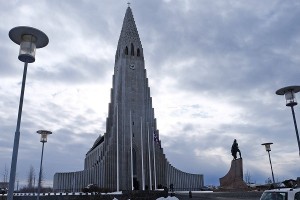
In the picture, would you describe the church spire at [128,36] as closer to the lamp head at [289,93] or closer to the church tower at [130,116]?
the church tower at [130,116]

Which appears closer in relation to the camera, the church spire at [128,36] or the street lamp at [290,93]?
the street lamp at [290,93]

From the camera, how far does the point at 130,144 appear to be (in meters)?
59.9

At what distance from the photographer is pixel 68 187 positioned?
216 feet

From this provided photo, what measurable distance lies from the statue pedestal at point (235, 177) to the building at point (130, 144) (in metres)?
16.0

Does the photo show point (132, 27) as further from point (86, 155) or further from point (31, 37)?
point (31, 37)

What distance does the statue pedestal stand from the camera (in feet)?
145

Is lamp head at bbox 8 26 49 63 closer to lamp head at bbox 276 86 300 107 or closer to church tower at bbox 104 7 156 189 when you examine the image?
lamp head at bbox 276 86 300 107

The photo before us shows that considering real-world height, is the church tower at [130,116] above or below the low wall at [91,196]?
→ above

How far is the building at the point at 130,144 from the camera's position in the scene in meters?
57.6

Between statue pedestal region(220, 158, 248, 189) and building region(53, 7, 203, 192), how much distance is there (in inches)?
629

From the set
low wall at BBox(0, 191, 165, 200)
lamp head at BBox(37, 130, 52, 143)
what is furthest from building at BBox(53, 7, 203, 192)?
lamp head at BBox(37, 130, 52, 143)

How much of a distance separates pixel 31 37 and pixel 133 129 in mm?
50397

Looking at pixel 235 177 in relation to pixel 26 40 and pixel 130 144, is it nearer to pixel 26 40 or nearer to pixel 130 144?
pixel 130 144

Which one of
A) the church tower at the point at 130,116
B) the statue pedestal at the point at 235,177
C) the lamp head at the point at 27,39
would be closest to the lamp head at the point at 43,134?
the lamp head at the point at 27,39
